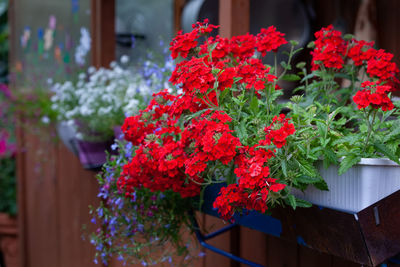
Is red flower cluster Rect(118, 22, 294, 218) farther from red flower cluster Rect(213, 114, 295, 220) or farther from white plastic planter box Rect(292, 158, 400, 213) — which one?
white plastic planter box Rect(292, 158, 400, 213)

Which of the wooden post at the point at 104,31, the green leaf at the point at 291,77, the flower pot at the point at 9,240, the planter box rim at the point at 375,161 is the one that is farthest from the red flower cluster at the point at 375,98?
the flower pot at the point at 9,240

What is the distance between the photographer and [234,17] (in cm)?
148

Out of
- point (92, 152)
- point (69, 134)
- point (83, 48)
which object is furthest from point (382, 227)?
point (83, 48)

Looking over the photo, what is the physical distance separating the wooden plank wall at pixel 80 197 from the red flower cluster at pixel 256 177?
0.57 m

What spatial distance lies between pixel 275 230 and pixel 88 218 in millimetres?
1709

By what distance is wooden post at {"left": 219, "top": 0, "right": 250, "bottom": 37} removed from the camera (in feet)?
4.84

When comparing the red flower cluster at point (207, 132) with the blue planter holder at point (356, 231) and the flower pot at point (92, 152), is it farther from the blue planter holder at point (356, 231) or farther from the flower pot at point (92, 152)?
the flower pot at point (92, 152)

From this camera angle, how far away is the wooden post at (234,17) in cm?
148

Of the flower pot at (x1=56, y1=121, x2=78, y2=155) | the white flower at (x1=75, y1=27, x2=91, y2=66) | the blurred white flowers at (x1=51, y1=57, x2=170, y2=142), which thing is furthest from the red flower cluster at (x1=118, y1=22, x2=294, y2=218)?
the white flower at (x1=75, y1=27, x2=91, y2=66)

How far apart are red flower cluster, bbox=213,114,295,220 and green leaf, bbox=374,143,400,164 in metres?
0.19

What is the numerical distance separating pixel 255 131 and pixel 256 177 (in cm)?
17

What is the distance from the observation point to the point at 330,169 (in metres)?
0.99

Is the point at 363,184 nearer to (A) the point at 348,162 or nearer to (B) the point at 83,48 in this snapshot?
(A) the point at 348,162

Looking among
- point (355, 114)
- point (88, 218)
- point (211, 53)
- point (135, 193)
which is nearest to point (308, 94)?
point (355, 114)
